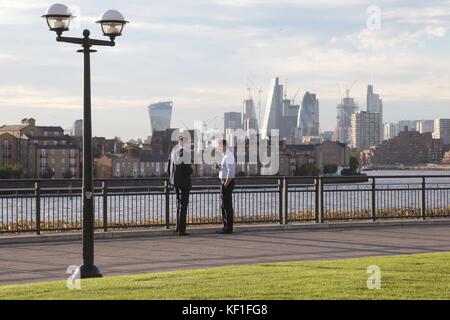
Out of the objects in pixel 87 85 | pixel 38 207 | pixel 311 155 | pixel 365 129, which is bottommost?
pixel 38 207

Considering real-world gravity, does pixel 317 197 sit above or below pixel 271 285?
above

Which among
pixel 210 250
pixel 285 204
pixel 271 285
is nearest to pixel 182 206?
pixel 210 250

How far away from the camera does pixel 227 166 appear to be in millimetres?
20422

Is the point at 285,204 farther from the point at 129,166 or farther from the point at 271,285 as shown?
the point at 129,166

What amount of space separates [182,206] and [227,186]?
48.2 inches

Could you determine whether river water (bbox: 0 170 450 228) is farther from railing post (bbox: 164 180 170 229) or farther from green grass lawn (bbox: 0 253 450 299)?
green grass lawn (bbox: 0 253 450 299)

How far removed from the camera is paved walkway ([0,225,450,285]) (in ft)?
48.3

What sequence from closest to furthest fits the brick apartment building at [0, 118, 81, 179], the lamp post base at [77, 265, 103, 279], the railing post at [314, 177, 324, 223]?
the lamp post base at [77, 265, 103, 279]
the railing post at [314, 177, 324, 223]
the brick apartment building at [0, 118, 81, 179]

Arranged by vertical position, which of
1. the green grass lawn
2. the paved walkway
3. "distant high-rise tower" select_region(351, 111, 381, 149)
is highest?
"distant high-rise tower" select_region(351, 111, 381, 149)

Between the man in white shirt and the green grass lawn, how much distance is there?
7.83 m

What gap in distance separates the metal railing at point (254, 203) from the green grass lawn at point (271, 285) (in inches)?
365

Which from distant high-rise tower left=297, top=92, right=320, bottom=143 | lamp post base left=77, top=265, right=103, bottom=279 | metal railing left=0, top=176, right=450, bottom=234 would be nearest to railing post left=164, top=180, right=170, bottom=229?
metal railing left=0, top=176, right=450, bottom=234

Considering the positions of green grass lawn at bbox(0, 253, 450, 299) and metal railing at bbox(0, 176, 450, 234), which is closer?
green grass lawn at bbox(0, 253, 450, 299)
